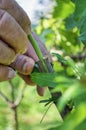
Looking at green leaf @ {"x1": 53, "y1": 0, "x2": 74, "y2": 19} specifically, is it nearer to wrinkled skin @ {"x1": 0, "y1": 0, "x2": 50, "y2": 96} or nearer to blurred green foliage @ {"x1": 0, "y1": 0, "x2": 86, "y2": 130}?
blurred green foliage @ {"x1": 0, "y1": 0, "x2": 86, "y2": 130}

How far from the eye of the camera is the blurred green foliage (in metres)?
0.29

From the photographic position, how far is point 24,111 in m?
2.48

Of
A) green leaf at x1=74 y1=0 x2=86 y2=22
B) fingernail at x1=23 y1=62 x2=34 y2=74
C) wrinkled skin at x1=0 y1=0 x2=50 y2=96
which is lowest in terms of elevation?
fingernail at x1=23 y1=62 x2=34 y2=74

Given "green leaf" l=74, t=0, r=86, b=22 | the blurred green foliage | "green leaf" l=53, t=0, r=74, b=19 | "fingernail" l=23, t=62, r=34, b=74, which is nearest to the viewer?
→ the blurred green foliage

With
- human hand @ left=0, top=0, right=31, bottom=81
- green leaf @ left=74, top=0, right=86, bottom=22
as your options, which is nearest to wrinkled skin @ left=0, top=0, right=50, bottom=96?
human hand @ left=0, top=0, right=31, bottom=81

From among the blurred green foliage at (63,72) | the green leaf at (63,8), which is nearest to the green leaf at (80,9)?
the blurred green foliage at (63,72)

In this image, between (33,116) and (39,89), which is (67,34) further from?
(33,116)

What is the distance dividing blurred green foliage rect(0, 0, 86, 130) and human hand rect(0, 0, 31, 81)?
7 cm

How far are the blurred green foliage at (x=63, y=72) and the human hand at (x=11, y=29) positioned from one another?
2.8 inches

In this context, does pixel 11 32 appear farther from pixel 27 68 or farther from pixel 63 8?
pixel 63 8

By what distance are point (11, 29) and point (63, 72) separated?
5.4 inches

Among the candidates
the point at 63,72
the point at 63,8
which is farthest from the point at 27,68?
the point at 63,8

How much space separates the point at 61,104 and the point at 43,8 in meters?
1.69

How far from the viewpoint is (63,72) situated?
762 mm
